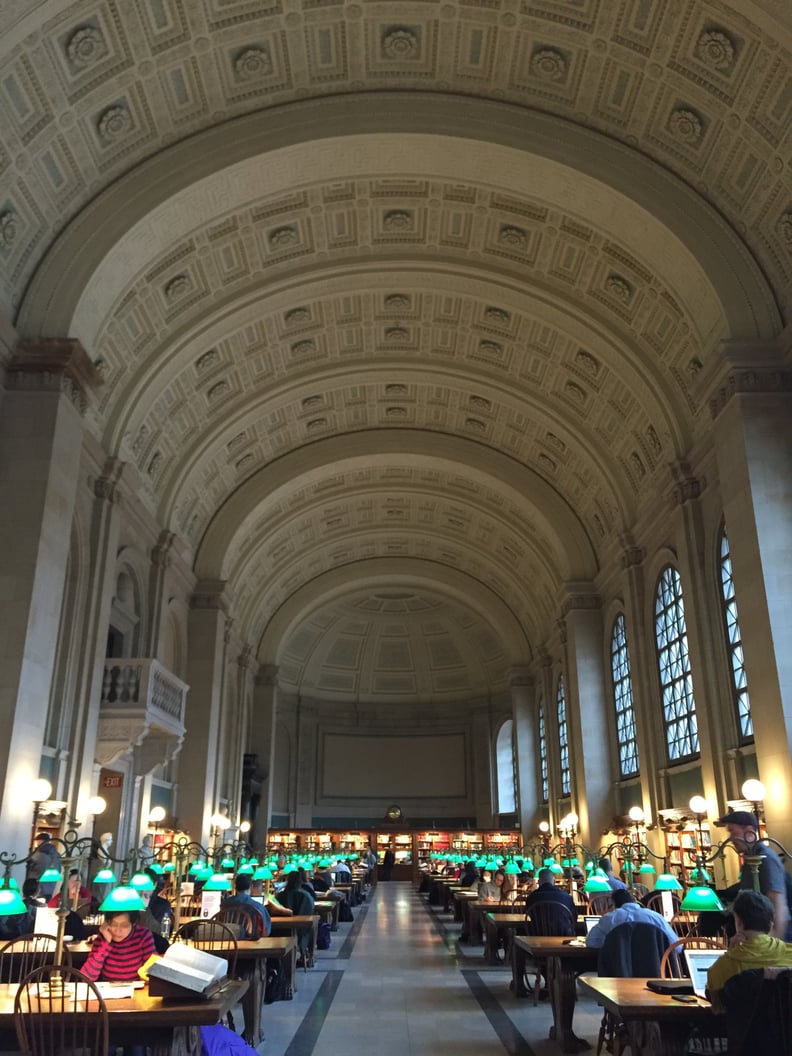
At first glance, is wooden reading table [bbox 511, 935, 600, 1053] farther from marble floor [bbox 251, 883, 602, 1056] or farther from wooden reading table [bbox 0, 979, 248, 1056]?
wooden reading table [bbox 0, 979, 248, 1056]

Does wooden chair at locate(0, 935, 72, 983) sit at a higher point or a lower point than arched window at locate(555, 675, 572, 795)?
lower

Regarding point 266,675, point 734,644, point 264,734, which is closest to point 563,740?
point 264,734

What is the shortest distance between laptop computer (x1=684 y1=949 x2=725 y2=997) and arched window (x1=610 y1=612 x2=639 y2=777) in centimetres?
1626

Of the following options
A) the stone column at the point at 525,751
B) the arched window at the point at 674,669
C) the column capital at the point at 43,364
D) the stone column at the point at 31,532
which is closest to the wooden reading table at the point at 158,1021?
the stone column at the point at 31,532

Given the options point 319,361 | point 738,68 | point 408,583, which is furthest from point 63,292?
point 408,583

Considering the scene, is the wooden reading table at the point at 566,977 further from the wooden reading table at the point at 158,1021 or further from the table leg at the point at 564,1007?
the wooden reading table at the point at 158,1021

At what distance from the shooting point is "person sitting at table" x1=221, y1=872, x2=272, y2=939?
8844 mm

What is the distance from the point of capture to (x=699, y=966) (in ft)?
17.2

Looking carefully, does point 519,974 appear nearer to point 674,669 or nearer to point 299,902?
point 299,902

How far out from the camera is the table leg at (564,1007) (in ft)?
24.9

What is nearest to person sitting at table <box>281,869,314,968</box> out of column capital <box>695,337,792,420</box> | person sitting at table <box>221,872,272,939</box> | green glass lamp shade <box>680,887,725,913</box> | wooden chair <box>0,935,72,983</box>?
person sitting at table <box>221,872,272,939</box>

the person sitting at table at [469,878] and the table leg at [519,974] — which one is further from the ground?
the person sitting at table at [469,878]

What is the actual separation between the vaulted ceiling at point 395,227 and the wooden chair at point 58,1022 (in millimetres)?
10909

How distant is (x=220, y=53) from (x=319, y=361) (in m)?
8.60
